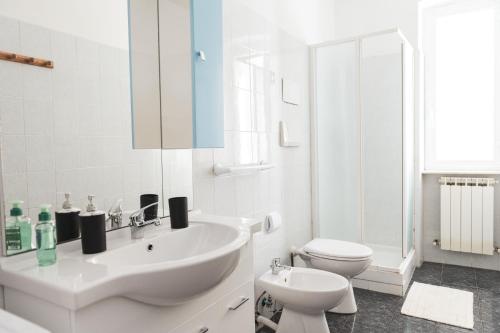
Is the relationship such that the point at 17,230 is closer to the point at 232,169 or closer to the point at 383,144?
the point at 232,169

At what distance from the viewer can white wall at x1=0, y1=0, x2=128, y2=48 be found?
106 centimetres

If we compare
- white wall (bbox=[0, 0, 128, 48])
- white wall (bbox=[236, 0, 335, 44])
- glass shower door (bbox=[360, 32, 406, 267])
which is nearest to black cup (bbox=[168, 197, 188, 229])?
white wall (bbox=[0, 0, 128, 48])

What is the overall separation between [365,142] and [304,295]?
1.51 m

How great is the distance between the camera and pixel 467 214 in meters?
3.07

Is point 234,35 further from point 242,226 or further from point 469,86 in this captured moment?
point 469,86

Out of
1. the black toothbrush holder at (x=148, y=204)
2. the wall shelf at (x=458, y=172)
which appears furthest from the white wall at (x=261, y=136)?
the wall shelf at (x=458, y=172)

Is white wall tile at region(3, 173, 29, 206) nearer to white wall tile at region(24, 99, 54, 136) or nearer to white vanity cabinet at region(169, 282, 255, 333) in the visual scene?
white wall tile at region(24, 99, 54, 136)

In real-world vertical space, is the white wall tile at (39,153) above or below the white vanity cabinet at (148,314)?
above

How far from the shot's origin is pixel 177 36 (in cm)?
159

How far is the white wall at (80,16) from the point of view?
106 cm

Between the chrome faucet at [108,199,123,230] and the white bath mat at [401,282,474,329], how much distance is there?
1921 millimetres

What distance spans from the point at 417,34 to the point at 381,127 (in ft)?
3.10

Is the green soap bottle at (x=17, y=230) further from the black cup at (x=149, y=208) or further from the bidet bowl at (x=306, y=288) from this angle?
the bidet bowl at (x=306, y=288)

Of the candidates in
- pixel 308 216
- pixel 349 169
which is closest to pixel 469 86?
pixel 349 169
